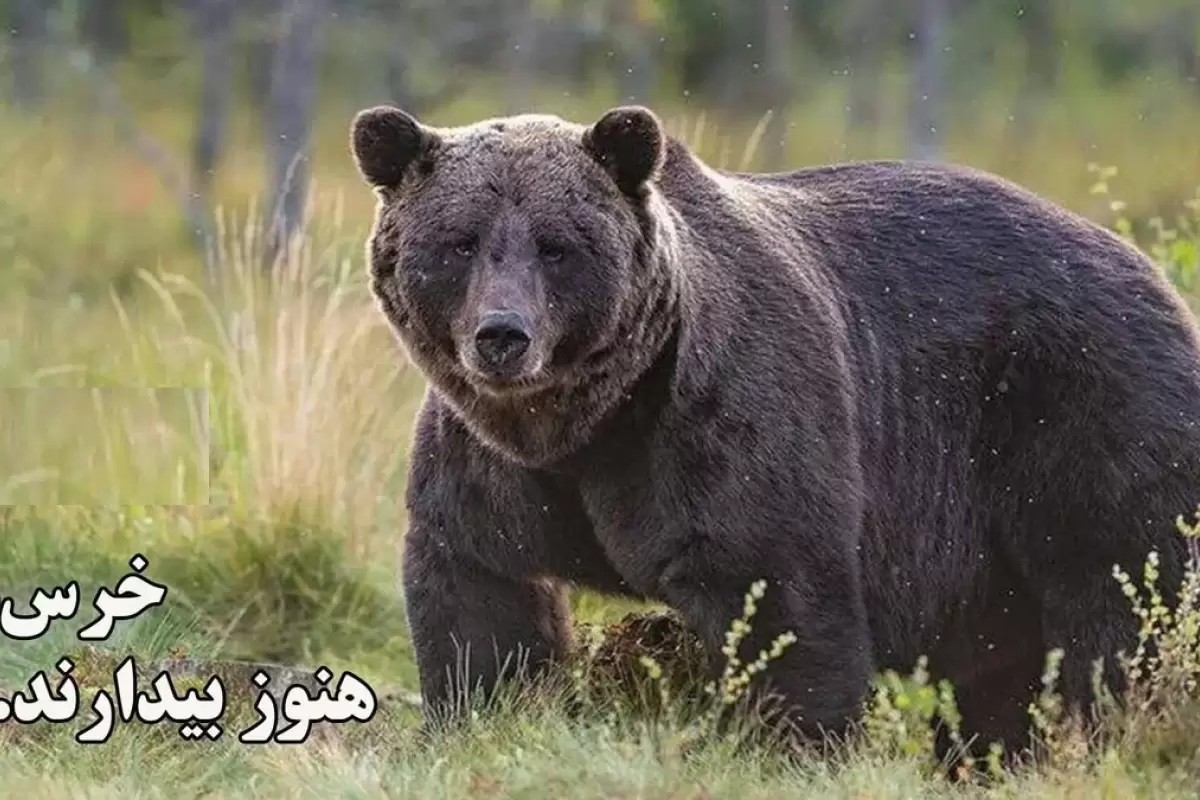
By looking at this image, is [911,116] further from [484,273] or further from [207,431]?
[484,273]

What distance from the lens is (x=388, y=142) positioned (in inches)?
225

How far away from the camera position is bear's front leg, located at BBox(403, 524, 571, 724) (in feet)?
19.5

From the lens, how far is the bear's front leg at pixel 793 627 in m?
5.63

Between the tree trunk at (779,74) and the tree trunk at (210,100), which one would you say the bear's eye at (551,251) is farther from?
the tree trunk at (210,100)

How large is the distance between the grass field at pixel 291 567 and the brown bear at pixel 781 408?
231mm

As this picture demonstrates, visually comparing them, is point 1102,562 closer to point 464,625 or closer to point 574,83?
point 464,625

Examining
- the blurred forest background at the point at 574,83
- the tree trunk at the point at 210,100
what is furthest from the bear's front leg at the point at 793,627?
the tree trunk at the point at 210,100

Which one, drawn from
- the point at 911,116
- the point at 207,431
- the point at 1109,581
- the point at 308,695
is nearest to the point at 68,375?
the point at 207,431

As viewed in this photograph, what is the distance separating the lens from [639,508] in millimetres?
5680

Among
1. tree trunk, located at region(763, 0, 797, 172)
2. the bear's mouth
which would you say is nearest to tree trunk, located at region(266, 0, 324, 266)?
tree trunk, located at region(763, 0, 797, 172)

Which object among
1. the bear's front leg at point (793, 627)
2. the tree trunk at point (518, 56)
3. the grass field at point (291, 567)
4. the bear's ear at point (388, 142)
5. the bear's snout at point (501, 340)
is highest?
the bear's ear at point (388, 142)

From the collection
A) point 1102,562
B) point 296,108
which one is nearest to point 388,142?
point 1102,562

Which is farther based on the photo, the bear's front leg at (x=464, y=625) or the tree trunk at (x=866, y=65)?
the tree trunk at (x=866, y=65)

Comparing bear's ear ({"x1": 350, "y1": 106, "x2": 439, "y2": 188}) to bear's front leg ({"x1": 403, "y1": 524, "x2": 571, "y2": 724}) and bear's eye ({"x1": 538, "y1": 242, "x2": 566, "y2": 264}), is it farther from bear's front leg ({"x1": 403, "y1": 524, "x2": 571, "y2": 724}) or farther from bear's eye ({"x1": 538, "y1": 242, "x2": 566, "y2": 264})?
bear's front leg ({"x1": 403, "y1": 524, "x2": 571, "y2": 724})
